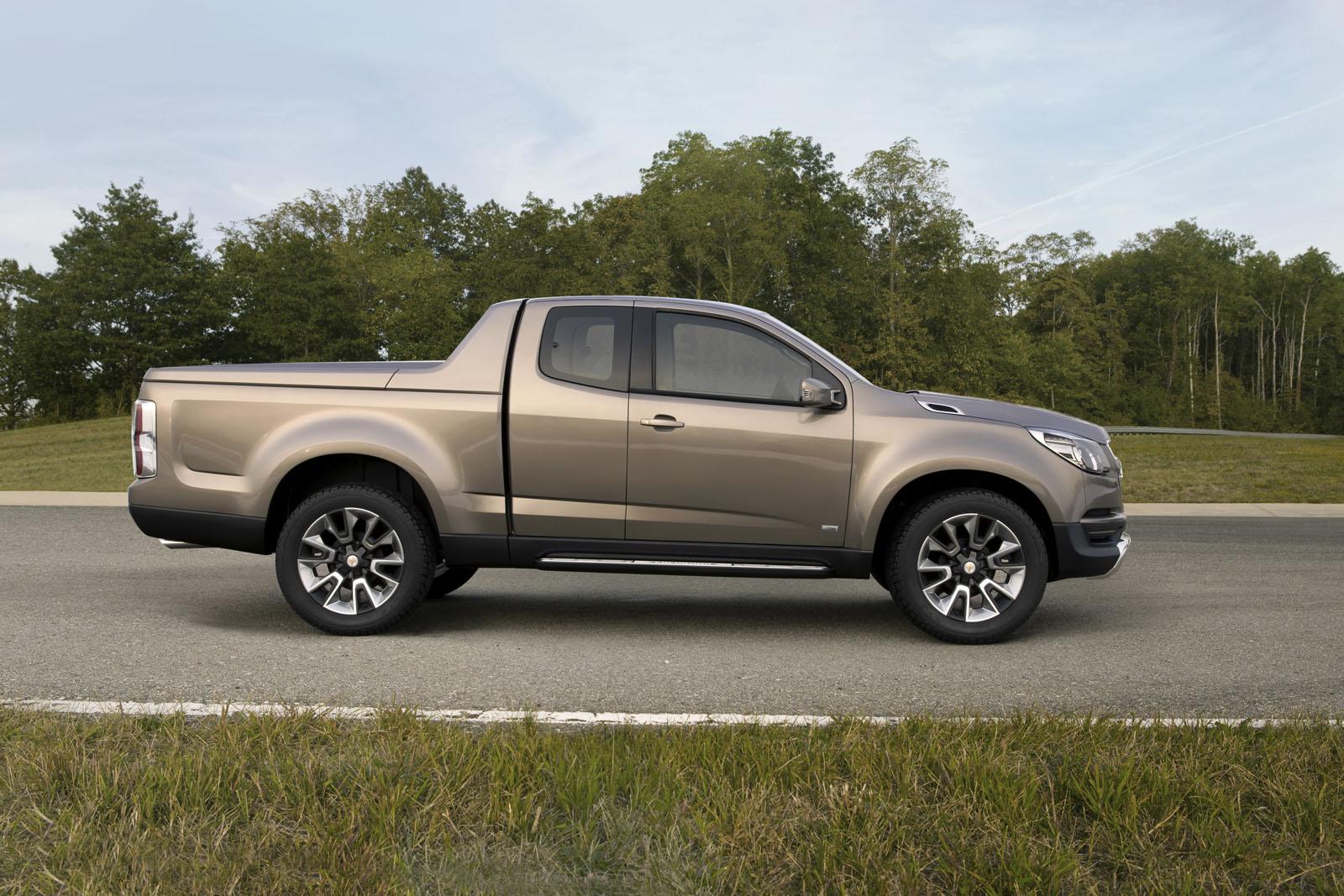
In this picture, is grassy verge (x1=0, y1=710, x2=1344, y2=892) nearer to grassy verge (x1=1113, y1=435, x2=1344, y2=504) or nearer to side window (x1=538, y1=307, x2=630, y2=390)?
side window (x1=538, y1=307, x2=630, y2=390)

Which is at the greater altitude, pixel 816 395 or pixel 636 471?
pixel 816 395

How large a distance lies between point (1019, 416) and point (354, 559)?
3884 millimetres

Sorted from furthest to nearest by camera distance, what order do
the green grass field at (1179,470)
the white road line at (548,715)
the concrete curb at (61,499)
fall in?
the green grass field at (1179,470) < the concrete curb at (61,499) < the white road line at (548,715)

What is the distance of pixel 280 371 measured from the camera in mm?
6359

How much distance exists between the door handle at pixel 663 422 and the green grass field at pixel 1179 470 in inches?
473

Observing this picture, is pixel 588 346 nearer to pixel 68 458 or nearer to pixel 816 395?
pixel 816 395

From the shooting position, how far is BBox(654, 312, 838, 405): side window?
6.18m

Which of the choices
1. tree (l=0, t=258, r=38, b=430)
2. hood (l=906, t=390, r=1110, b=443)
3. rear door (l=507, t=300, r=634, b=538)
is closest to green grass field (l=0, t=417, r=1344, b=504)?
hood (l=906, t=390, r=1110, b=443)

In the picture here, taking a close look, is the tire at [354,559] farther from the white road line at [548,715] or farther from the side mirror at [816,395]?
the side mirror at [816,395]

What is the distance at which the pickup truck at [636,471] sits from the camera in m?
6.05

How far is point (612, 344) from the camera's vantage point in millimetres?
6289

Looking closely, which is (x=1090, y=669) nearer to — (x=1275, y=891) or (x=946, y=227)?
(x=1275, y=891)

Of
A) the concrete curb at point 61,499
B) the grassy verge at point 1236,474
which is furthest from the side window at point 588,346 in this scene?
the grassy verge at point 1236,474

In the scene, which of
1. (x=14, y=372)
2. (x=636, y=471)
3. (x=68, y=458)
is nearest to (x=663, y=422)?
(x=636, y=471)
